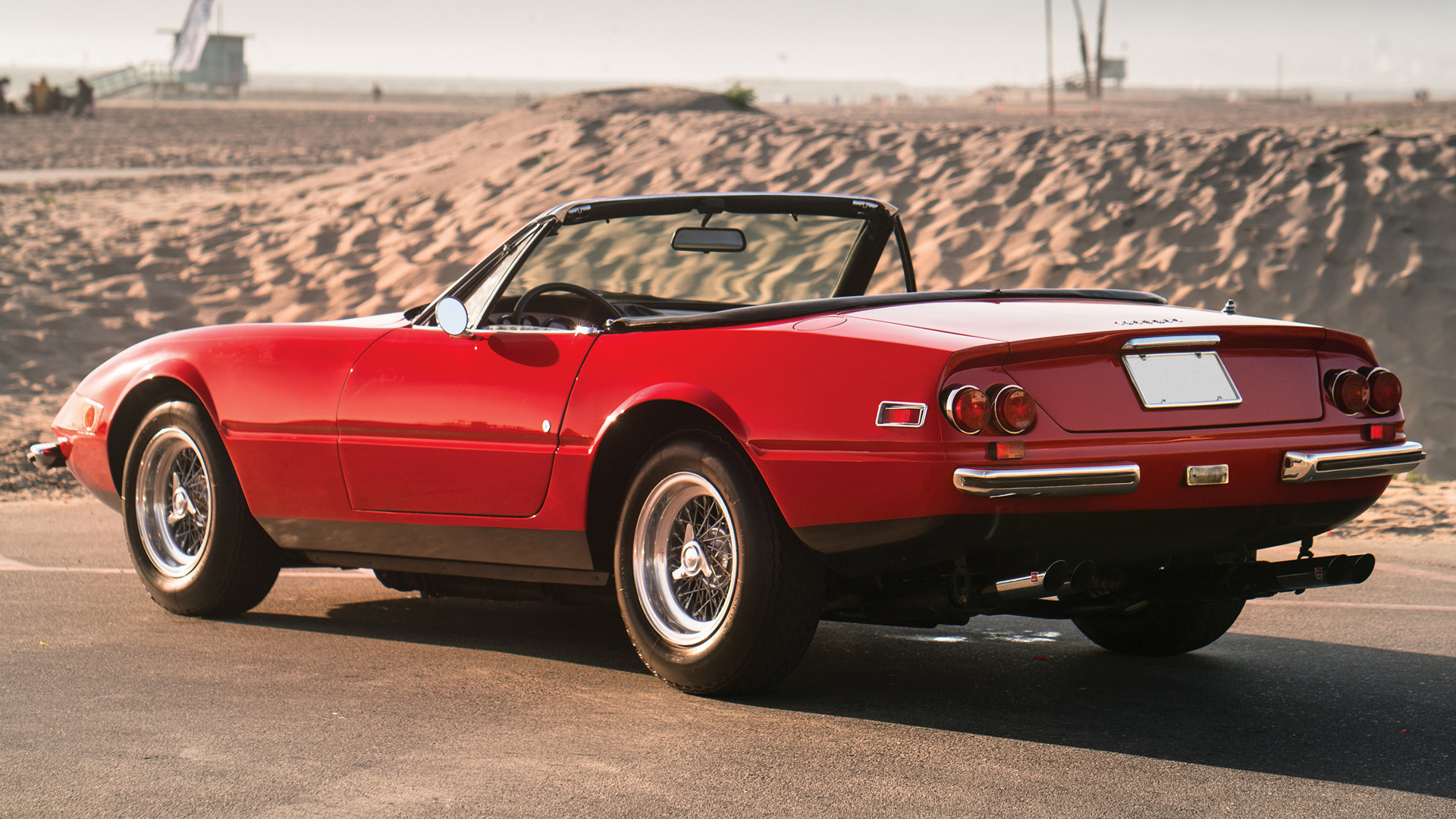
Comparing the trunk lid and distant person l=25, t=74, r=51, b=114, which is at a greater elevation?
distant person l=25, t=74, r=51, b=114

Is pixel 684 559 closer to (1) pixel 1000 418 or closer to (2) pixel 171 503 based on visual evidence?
(1) pixel 1000 418

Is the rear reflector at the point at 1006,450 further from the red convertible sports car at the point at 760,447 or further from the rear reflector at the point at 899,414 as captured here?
the rear reflector at the point at 899,414

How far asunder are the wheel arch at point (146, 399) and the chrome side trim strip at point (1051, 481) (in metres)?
3.02

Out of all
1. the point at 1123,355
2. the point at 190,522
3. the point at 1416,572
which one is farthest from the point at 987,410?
the point at 1416,572

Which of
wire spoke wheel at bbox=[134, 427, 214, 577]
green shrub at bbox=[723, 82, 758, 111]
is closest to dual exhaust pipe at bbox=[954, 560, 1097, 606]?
wire spoke wheel at bbox=[134, 427, 214, 577]

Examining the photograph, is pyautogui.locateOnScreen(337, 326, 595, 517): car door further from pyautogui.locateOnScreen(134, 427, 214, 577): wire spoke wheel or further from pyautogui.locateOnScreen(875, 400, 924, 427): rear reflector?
pyautogui.locateOnScreen(875, 400, 924, 427): rear reflector

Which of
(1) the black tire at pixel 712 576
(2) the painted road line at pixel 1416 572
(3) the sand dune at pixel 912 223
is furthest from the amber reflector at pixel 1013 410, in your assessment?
(3) the sand dune at pixel 912 223

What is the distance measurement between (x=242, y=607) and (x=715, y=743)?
97.4 inches

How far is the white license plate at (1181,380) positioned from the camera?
13.6 ft

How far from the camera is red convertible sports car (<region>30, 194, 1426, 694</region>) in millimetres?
4035

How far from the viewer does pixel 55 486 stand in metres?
9.28

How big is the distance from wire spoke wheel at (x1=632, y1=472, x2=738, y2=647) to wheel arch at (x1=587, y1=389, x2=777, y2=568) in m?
0.16

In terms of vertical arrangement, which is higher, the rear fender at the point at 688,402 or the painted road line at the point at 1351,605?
the rear fender at the point at 688,402

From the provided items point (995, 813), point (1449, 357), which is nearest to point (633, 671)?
point (995, 813)
